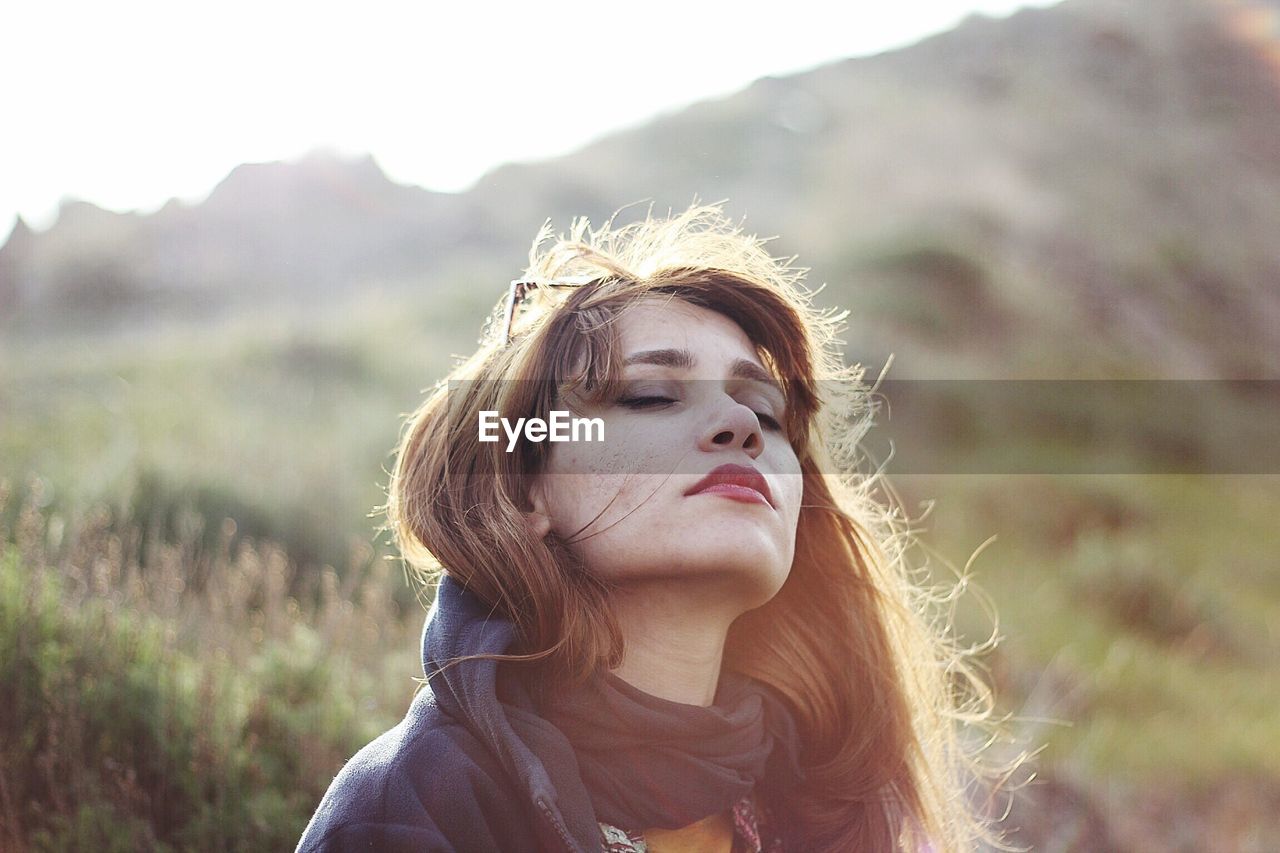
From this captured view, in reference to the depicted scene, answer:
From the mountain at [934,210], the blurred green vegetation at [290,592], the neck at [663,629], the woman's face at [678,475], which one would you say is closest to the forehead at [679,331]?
the woman's face at [678,475]

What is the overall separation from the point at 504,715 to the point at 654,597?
46 cm

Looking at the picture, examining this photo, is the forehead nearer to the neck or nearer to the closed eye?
the closed eye

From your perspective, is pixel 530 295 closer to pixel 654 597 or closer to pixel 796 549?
pixel 654 597

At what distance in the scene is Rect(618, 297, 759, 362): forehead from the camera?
2424 mm

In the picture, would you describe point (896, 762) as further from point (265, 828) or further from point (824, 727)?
point (265, 828)

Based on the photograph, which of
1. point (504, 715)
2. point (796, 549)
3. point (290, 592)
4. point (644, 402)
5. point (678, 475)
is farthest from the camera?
point (290, 592)

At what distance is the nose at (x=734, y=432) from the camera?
2.26 metres

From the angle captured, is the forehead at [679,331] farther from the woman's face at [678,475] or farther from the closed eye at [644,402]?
the closed eye at [644,402]

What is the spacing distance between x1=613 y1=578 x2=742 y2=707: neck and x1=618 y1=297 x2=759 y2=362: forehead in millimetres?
567

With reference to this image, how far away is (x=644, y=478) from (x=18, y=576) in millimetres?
2778

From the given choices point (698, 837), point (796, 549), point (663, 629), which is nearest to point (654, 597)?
point (663, 629)

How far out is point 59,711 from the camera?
3.23 m

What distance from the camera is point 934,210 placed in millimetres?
20500

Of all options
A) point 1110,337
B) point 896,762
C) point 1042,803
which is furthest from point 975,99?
point 896,762
